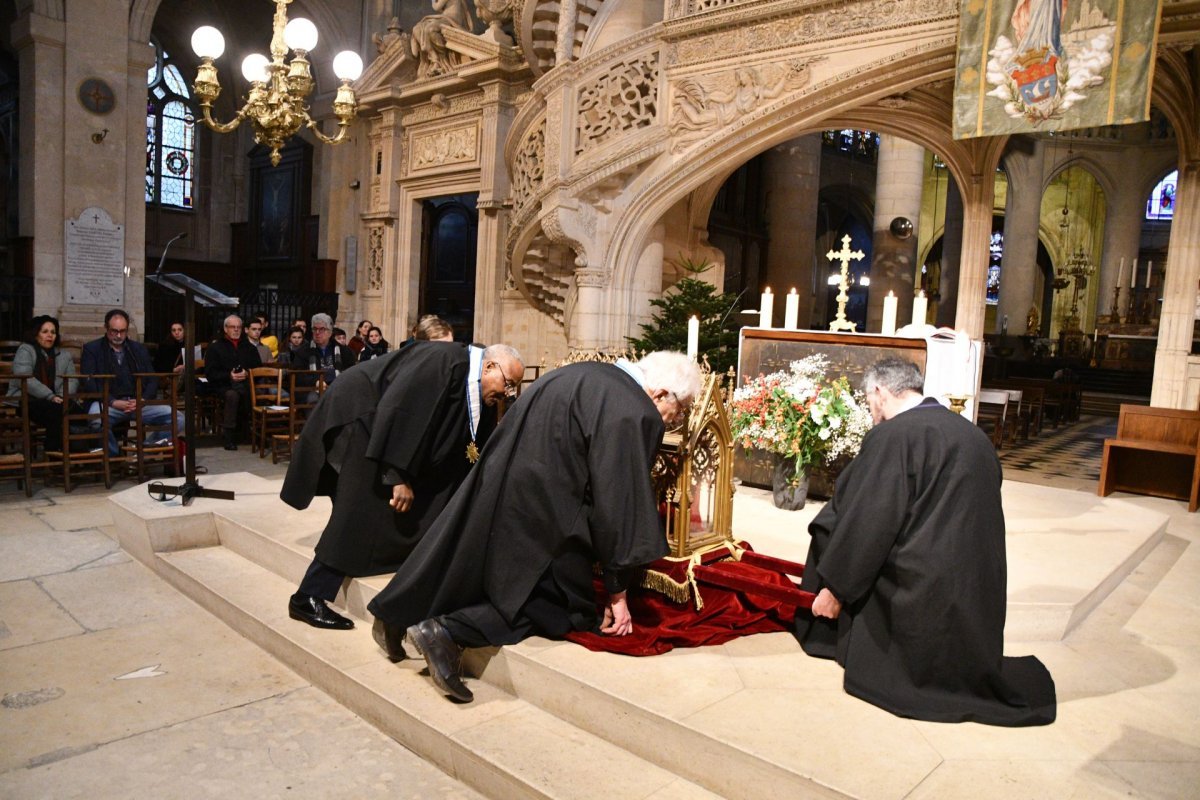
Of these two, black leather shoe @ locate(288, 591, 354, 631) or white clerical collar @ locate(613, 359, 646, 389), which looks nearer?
white clerical collar @ locate(613, 359, 646, 389)

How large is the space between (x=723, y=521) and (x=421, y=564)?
1.51 meters

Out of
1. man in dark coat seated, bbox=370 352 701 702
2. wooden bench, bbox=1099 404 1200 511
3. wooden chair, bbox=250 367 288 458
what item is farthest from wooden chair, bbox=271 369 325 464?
wooden bench, bbox=1099 404 1200 511

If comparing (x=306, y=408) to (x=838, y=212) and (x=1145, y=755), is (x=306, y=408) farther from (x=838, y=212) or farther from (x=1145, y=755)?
(x=838, y=212)

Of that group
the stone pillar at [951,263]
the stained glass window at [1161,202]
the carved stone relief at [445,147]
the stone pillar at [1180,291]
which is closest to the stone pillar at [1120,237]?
the stained glass window at [1161,202]

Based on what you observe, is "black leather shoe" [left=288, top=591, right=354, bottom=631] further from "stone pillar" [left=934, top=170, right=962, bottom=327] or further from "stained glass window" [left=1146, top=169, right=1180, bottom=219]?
"stained glass window" [left=1146, top=169, right=1180, bottom=219]

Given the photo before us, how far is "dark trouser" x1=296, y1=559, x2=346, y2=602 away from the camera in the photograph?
12.5ft

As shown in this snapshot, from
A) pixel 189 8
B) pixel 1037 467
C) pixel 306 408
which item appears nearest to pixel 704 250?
pixel 1037 467

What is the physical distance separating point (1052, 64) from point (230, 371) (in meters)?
7.79

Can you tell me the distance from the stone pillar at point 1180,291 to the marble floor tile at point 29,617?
344 inches

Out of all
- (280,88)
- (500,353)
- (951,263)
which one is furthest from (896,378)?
(951,263)

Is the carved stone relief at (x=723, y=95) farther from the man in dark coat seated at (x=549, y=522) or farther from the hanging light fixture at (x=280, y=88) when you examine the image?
the man in dark coat seated at (x=549, y=522)

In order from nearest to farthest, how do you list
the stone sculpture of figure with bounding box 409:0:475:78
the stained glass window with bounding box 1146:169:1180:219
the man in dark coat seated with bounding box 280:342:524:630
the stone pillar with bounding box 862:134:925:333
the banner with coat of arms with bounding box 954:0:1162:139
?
1. the man in dark coat seated with bounding box 280:342:524:630
2. the banner with coat of arms with bounding box 954:0:1162:139
3. the stone pillar with bounding box 862:134:925:333
4. the stone sculpture of figure with bounding box 409:0:475:78
5. the stained glass window with bounding box 1146:169:1180:219

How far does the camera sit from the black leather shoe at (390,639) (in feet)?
11.0

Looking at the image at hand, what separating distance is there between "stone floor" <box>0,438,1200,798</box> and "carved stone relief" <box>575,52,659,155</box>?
5874 mm
